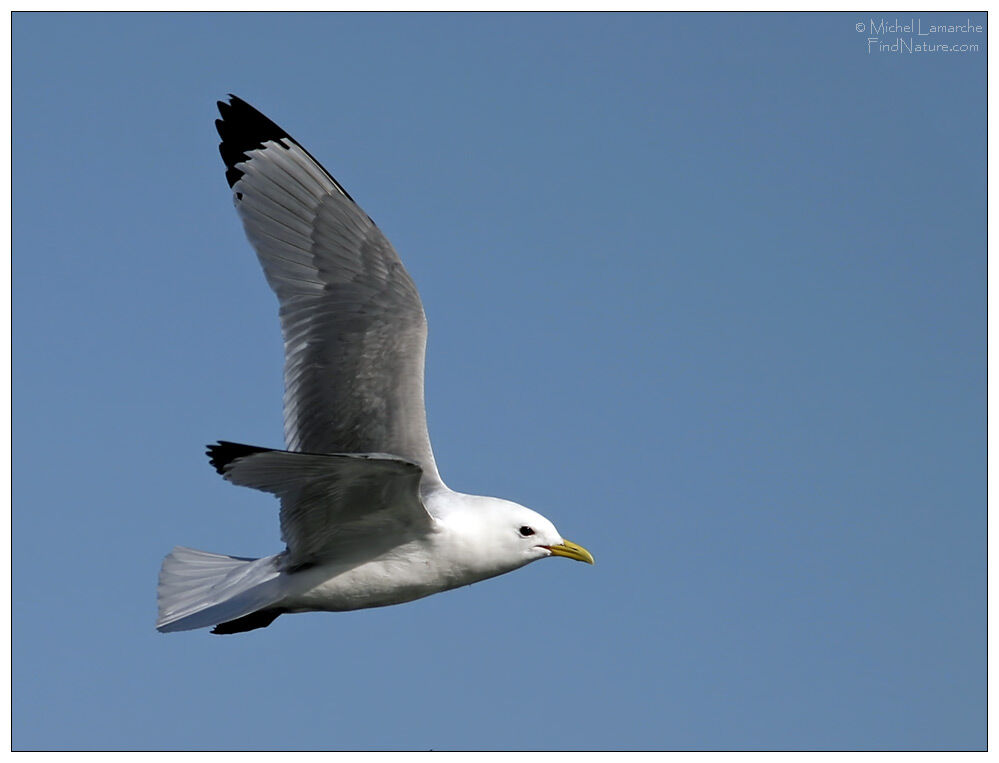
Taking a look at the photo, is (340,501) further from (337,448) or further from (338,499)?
(337,448)

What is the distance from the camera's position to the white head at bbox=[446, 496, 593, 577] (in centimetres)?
565

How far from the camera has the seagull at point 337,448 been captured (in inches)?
217

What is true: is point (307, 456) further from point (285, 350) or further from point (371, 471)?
point (285, 350)

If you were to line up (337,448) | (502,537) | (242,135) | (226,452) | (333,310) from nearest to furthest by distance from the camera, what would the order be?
(226,452) → (502,537) → (337,448) → (333,310) → (242,135)

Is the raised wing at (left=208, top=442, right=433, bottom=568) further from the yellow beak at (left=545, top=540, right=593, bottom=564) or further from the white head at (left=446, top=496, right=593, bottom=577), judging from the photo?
the yellow beak at (left=545, top=540, right=593, bottom=564)

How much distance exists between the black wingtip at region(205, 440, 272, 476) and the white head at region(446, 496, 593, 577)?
4.32 ft

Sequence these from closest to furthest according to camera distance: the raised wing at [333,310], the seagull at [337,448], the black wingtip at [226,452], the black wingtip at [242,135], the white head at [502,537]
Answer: the black wingtip at [226,452], the seagull at [337,448], the white head at [502,537], the raised wing at [333,310], the black wingtip at [242,135]

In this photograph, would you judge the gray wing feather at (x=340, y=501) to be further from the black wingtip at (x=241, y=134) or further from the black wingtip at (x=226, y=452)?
the black wingtip at (x=241, y=134)

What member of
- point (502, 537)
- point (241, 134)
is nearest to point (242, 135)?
point (241, 134)

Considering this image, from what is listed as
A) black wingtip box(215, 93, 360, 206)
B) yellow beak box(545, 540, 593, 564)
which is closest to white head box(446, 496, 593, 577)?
yellow beak box(545, 540, 593, 564)

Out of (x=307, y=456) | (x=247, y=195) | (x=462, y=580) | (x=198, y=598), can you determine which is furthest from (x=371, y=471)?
(x=247, y=195)

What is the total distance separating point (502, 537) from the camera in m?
5.68

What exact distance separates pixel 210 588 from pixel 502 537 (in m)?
1.44

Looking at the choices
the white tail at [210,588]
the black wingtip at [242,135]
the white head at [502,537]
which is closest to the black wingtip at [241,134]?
the black wingtip at [242,135]
